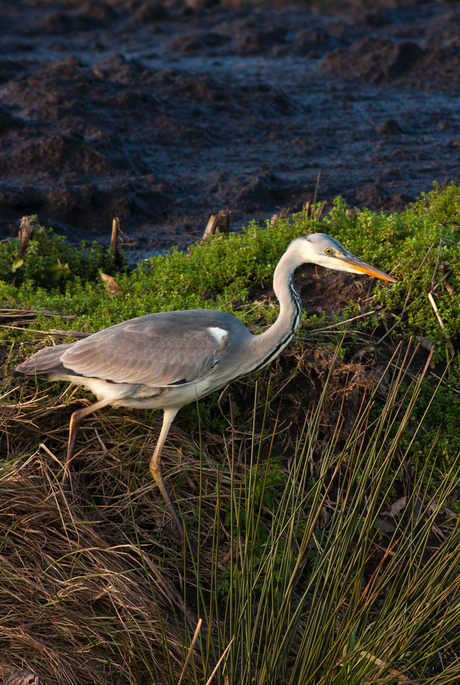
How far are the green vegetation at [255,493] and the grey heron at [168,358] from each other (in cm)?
27

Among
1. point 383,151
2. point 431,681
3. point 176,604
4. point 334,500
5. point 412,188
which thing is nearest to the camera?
point 431,681

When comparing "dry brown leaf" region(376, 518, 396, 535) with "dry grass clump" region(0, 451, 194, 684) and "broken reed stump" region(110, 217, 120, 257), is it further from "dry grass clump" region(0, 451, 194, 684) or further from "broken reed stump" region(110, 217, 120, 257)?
"broken reed stump" region(110, 217, 120, 257)

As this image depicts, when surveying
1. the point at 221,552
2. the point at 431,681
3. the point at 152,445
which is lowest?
the point at 221,552

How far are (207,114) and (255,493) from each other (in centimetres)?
837

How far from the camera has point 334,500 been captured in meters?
4.18

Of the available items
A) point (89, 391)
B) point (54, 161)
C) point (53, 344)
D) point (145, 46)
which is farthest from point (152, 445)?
point (145, 46)

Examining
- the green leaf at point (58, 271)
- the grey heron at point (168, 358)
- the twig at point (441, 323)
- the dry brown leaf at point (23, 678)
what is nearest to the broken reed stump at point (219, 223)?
the green leaf at point (58, 271)

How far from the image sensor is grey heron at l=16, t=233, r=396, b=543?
3838 millimetres

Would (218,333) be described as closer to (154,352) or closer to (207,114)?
(154,352)

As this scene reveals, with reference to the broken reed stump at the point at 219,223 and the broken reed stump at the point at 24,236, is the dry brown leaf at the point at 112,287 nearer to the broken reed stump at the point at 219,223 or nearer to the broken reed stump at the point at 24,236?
the broken reed stump at the point at 24,236

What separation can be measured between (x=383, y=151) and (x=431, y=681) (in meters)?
8.76

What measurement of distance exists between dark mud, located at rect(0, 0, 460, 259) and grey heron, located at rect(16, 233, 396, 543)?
133 inches

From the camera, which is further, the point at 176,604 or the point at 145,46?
the point at 145,46

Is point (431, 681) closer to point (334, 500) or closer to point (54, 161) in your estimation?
point (334, 500)
